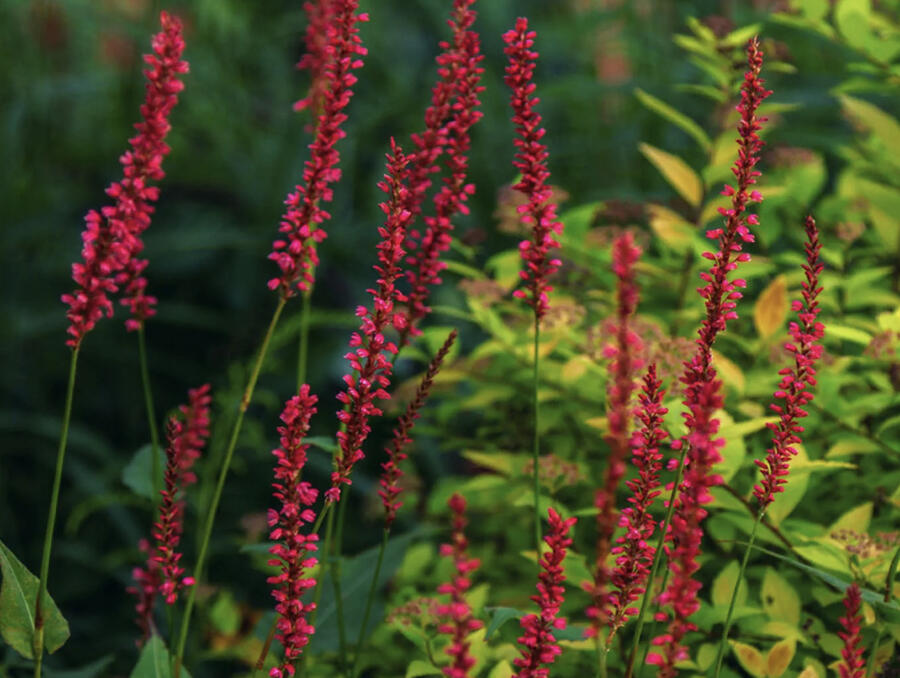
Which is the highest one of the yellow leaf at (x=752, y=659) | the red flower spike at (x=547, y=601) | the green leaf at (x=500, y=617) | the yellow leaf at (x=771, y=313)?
the yellow leaf at (x=771, y=313)

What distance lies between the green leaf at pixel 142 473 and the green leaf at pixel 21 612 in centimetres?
35

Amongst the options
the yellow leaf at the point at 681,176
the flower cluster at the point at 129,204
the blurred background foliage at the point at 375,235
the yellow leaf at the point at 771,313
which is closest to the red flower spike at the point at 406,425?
the blurred background foliage at the point at 375,235

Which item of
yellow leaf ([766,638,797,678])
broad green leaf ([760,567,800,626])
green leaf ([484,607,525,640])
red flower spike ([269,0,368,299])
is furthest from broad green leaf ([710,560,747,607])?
red flower spike ([269,0,368,299])

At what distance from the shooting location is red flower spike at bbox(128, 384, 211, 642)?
1147 millimetres

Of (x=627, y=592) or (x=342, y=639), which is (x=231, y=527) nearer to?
(x=342, y=639)

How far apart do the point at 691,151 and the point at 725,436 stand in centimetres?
228

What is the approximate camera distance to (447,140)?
1.26 m

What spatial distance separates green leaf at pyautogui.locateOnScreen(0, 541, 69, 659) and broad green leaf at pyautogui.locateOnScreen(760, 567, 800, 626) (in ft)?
3.15

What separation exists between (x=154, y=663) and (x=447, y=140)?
31.1 inches

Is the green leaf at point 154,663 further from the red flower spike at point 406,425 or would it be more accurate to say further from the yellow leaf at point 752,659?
the yellow leaf at point 752,659

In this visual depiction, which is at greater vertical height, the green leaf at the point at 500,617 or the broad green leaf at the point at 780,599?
the green leaf at the point at 500,617

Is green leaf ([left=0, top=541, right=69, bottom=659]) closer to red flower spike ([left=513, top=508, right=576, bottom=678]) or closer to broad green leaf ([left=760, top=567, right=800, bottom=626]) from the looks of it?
red flower spike ([left=513, top=508, right=576, bottom=678])

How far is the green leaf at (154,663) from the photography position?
1291 mm

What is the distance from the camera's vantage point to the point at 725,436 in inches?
55.2
